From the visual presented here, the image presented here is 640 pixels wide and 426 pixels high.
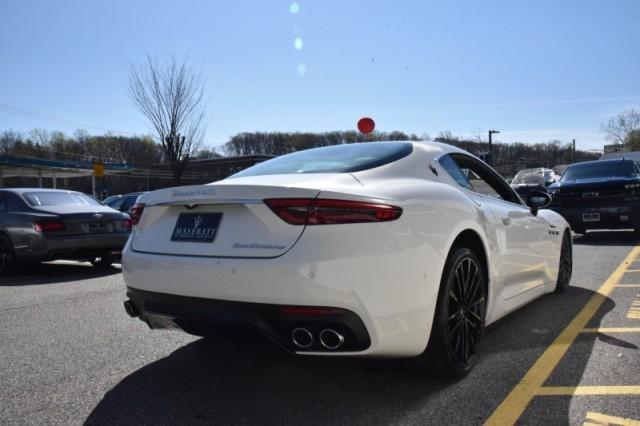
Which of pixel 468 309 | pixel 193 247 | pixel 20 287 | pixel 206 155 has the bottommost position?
pixel 20 287

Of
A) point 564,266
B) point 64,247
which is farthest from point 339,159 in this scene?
point 64,247

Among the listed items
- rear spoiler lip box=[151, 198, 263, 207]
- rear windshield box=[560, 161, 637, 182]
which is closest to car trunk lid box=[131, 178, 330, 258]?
rear spoiler lip box=[151, 198, 263, 207]

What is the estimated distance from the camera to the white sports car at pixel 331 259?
2.45 metres

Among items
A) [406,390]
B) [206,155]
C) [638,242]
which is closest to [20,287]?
[406,390]

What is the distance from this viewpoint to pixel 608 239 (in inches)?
416

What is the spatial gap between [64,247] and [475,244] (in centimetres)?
611

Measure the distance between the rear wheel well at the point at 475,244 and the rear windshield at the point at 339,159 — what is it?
1.98 feet

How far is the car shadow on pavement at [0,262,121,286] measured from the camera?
717cm

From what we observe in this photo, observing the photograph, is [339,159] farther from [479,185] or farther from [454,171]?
[479,185]

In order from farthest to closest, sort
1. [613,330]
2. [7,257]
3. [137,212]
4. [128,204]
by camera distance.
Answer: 1. [128,204]
2. [7,257]
3. [613,330]
4. [137,212]

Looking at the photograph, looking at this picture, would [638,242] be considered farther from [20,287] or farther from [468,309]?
[20,287]

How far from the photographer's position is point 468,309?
314cm

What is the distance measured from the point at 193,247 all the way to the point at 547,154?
415 feet

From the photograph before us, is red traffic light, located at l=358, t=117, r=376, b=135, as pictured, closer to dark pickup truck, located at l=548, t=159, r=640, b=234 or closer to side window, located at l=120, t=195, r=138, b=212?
dark pickup truck, located at l=548, t=159, r=640, b=234
